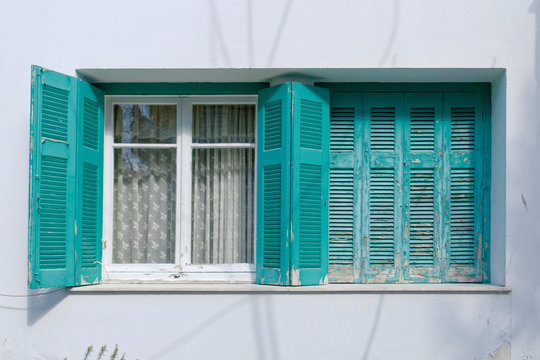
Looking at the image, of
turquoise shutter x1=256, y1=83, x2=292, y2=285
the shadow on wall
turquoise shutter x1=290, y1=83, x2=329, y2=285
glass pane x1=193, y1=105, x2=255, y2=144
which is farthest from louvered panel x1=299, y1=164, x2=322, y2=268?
the shadow on wall

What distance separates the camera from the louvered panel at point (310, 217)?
5.01 meters

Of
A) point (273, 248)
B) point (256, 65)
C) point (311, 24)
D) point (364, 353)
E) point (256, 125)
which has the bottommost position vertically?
point (364, 353)

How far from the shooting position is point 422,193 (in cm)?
Answer: 525

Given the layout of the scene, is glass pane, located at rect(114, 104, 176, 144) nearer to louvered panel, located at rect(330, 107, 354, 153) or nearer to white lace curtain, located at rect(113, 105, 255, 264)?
white lace curtain, located at rect(113, 105, 255, 264)

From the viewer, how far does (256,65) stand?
5047 mm

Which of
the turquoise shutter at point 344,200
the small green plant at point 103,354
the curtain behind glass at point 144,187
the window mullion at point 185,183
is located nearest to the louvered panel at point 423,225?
the turquoise shutter at point 344,200

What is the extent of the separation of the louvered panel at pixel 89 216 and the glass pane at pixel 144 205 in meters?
0.26

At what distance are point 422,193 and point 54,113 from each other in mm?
2993

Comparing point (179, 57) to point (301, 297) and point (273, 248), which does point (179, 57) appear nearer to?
point (273, 248)

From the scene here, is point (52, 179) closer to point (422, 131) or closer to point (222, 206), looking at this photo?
point (222, 206)

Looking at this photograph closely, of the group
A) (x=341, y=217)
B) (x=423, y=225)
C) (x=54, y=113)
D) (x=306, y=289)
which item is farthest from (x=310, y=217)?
(x=54, y=113)

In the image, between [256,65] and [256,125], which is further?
[256,125]

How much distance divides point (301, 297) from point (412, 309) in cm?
87

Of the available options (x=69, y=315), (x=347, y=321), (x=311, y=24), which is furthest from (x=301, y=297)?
(x=311, y=24)
